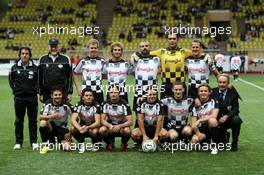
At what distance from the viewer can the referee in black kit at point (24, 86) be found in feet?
28.1

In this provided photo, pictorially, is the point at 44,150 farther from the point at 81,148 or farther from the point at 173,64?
the point at 173,64

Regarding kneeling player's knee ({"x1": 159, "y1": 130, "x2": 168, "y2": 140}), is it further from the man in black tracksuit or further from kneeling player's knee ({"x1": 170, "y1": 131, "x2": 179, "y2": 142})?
the man in black tracksuit

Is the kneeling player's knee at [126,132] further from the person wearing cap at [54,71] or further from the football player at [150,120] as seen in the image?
the person wearing cap at [54,71]

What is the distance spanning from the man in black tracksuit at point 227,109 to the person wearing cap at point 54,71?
2.22m

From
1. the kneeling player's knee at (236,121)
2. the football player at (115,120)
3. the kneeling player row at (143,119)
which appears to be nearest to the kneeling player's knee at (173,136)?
the kneeling player row at (143,119)

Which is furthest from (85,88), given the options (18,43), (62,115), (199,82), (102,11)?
(102,11)

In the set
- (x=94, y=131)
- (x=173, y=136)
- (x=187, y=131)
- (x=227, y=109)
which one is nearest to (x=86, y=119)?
(x=94, y=131)

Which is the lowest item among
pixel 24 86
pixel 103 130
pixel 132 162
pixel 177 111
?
pixel 132 162

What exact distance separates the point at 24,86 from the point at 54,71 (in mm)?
497

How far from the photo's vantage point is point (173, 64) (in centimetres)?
884

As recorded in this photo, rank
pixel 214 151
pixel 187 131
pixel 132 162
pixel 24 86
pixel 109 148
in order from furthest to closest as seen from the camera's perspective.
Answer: pixel 24 86 → pixel 109 148 → pixel 187 131 → pixel 214 151 → pixel 132 162

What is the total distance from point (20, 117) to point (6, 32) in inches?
1196

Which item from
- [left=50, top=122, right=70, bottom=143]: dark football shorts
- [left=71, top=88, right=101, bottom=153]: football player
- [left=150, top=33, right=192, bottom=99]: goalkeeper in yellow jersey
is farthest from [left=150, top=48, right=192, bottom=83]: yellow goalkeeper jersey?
[left=50, top=122, right=70, bottom=143]: dark football shorts

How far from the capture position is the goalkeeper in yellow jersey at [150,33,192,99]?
883 cm
